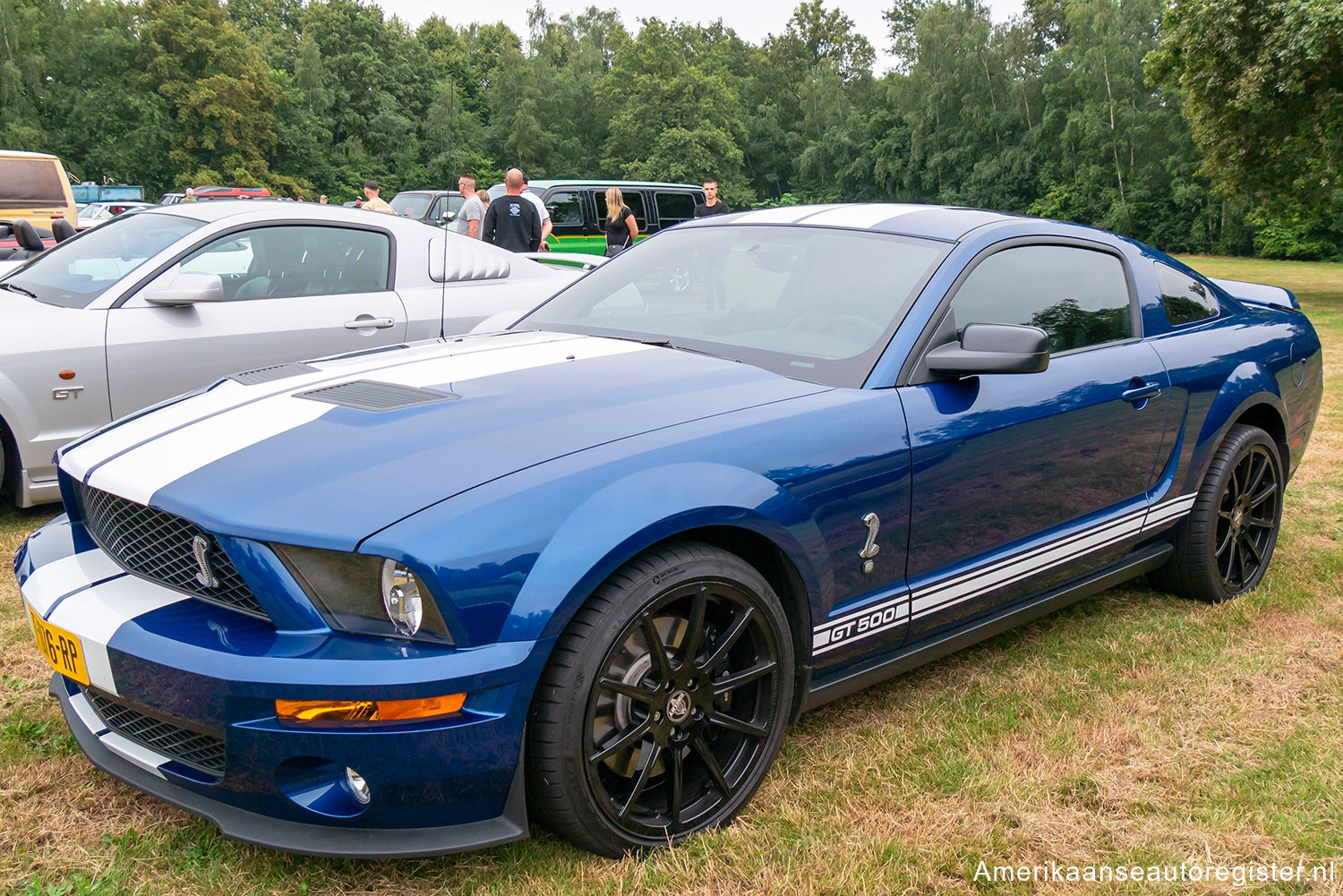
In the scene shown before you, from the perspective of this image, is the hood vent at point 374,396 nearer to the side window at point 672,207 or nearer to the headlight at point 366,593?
the headlight at point 366,593

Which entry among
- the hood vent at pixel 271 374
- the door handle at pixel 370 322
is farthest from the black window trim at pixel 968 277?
the door handle at pixel 370 322

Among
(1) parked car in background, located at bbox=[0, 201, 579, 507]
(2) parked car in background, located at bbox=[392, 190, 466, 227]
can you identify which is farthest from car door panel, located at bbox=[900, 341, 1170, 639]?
(2) parked car in background, located at bbox=[392, 190, 466, 227]

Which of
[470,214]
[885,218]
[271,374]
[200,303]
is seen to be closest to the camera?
[271,374]

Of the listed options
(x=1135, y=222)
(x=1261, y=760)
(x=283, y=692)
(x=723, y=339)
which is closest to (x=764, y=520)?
(x=723, y=339)

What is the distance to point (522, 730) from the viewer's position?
1948mm

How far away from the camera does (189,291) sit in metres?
4.54

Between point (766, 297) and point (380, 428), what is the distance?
1.34 meters

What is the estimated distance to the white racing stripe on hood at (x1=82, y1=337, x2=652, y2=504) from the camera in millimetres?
2213

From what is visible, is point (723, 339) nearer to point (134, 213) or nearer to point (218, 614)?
point (218, 614)

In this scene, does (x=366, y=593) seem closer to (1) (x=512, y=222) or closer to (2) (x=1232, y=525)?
(2) (x=1232, y=525)

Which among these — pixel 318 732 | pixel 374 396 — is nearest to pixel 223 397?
pixel 374 396

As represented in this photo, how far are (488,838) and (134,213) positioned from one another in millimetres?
4679

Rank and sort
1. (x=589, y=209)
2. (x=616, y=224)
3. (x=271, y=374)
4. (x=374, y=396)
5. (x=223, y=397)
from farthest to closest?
(x=589, y=209), (x=616, y=224), (x=271, y=374), (x=223, y=397), (x=374, y=396)

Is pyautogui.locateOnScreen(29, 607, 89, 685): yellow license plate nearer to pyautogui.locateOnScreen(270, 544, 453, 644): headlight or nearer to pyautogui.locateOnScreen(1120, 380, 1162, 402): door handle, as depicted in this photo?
pyautogui.locateOnScreen(270, 544, 453, 644): headlight
